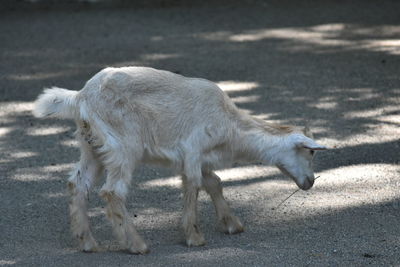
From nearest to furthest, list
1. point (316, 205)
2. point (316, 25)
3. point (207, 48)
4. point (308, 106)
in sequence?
1. point (316, 205)
2. point (308, 106)
3. point (207, 48)
4. point (316, 25)

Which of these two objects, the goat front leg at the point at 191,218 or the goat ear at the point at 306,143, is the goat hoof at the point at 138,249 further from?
the goat ear at the point at 306,143

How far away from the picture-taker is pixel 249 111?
8.65 meters

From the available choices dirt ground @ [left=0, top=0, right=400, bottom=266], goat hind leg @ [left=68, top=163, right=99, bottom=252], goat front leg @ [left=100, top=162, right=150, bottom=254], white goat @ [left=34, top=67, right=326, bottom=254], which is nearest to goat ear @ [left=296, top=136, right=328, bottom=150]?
white goat @ [left=34, top=67, right=326, bottom=254]

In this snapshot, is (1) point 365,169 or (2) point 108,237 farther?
(1) point 365,169

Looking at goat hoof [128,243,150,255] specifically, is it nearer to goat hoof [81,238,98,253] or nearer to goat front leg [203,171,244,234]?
goat hoof [81,238,98,253]

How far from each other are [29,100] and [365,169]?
14.6 ft

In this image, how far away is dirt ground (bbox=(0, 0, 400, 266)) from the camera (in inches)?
214

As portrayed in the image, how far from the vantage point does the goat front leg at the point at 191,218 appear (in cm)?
546

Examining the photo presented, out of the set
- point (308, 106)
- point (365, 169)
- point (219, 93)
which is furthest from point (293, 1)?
point (219, 93)

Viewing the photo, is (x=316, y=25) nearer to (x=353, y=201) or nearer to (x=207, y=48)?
(x=207, y=48)

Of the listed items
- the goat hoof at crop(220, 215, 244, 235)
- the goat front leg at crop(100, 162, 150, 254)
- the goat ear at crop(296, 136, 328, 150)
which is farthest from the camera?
the goat hoof at crop(220, 215, 244, 235)

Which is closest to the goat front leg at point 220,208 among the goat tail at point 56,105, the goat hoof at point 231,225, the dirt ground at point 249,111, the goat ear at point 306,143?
the goat hoof at point 231,225

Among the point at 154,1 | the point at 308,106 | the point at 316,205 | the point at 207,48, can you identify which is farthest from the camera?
the point at 154,1

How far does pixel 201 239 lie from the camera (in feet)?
18.0
